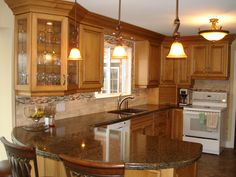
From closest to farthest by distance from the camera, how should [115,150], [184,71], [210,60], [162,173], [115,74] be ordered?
[162,173] → [115,150] → [115,74] → [210,60] → [184,71]

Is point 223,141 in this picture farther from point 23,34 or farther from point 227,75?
point 23,34

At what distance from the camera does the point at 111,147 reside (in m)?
2.29

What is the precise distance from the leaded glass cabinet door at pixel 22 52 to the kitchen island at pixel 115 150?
0.52m

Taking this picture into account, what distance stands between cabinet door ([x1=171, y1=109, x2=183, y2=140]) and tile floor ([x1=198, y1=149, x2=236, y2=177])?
0.73 metres

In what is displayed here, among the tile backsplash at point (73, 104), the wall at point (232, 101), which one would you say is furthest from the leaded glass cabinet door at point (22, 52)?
the wall at point (232, 101)

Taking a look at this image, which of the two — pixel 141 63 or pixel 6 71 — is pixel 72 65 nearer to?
pixel 6 71

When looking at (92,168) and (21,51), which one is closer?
(92,168)

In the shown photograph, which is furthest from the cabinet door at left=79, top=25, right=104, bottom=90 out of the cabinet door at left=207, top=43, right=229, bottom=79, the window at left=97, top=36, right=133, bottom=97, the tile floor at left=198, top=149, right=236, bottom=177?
the cabinet door at left=207, top=43, right=229, bottom=79

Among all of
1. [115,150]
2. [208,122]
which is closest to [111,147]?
[115,150]

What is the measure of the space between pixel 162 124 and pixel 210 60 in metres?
1.65

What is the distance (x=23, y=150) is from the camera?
1.88m

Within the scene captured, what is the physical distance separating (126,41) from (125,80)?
0.77m

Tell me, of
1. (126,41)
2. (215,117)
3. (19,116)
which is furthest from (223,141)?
(19,116)

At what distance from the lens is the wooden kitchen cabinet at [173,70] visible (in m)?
5.86
